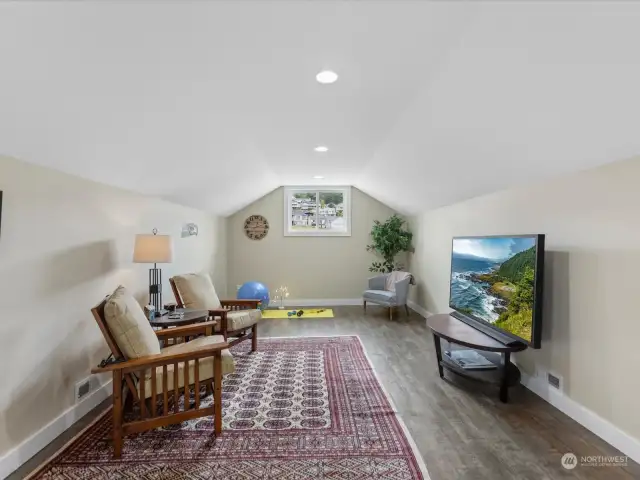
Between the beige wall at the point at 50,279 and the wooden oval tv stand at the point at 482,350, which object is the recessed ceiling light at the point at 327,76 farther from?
the wooden oval tv stand at the point at 482,350

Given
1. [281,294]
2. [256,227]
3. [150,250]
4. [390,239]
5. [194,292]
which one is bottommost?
[281,294]

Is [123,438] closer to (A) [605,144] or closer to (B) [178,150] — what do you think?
(B) [178,150]

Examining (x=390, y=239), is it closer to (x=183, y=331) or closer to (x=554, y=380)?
(x=554, y=380)

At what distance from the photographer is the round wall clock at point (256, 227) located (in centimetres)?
712

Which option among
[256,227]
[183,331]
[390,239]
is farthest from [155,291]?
[390,239]

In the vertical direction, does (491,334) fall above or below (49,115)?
below

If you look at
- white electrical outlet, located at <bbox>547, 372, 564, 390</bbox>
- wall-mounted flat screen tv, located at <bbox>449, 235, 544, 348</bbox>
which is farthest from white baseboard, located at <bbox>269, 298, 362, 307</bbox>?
white electrical outlet, located at <bbox>547, 372, 564, 390</bbox>

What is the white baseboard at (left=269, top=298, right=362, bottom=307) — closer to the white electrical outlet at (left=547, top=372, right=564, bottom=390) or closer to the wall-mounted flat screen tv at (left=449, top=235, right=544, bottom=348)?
the wall-mounted flat screen tv at (left=449, top=235, right=544, bottom=348)

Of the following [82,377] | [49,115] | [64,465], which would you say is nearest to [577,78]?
[49,115]

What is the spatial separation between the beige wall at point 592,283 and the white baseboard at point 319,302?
→ 13.4 feet

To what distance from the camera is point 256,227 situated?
7.13m

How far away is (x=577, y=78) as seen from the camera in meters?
1.80

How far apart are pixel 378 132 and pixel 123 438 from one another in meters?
3.25

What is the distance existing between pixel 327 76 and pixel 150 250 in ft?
6.78
